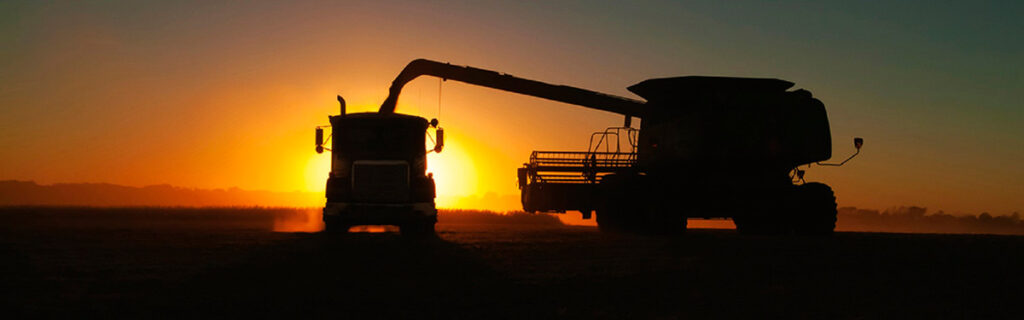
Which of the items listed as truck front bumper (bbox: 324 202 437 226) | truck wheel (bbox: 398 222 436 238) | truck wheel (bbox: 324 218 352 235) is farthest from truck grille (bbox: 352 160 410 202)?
truck wheel (bbox: 398 222 436 238)

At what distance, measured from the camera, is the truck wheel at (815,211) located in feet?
75.2

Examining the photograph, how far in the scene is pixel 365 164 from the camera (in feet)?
72.0

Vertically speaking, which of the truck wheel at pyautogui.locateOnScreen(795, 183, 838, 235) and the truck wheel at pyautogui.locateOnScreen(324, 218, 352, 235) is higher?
the truck wheel at pyautogui.locateOnScreen(795, 183, 838, 235)

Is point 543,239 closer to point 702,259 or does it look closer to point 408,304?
point 702,259

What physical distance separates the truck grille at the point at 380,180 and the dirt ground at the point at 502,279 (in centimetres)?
256

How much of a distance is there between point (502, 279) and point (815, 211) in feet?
43.6

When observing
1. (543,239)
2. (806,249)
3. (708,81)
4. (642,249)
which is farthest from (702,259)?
(708,81)

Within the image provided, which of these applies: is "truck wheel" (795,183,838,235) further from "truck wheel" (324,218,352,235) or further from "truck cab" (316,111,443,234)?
"truck wheel" (324,218,352,235)

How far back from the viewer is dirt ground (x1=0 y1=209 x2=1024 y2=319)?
988 cm

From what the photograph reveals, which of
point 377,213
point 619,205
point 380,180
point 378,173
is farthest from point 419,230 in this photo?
point 619,205

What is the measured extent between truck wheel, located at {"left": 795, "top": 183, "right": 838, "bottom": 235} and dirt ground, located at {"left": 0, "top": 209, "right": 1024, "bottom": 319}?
329 cm

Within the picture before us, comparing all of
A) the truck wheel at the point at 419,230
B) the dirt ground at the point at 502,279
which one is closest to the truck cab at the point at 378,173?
the truck wheel at the point at 419,230

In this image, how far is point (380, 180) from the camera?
22.0m

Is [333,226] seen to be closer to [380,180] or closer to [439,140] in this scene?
[380,180]
